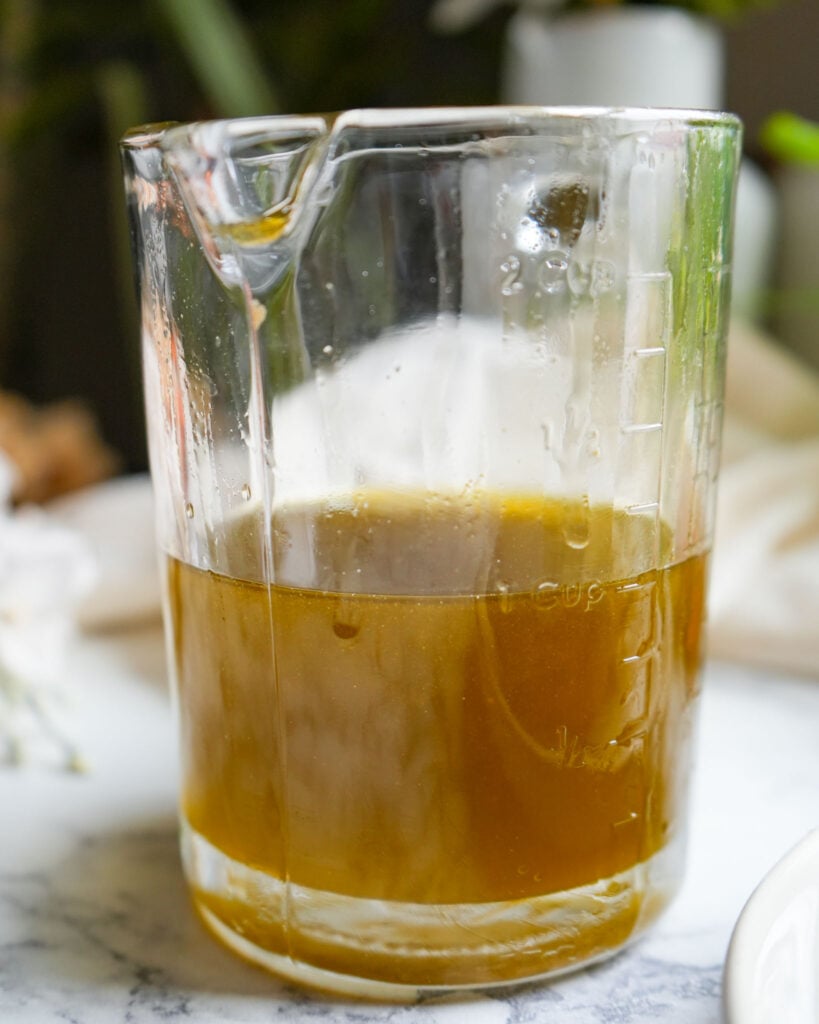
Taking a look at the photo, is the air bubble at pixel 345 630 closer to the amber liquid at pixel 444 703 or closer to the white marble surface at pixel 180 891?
the amber liquid at pixel 444 703

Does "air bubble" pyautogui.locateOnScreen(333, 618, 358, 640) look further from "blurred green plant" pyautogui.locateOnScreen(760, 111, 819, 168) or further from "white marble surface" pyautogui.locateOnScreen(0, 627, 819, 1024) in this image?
"blurred green plant" pyautogui.locateOnScreen(760, 111, 819, 168)

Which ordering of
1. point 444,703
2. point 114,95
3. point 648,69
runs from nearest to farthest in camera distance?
1. point 444,703
2. point 648,69
3. point 114,95

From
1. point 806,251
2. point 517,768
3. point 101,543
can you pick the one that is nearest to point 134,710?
point 101,543

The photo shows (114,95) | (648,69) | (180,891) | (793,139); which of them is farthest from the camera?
(114,95)

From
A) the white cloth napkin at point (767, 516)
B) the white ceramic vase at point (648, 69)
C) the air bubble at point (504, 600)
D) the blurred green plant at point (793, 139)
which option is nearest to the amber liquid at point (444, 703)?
the air bubble at point (504, 600)

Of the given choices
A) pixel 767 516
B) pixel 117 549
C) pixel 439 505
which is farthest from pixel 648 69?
pixel 439 505

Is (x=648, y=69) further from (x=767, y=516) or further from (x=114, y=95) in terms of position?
(x=114, y=95)

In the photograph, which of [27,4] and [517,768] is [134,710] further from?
[27,4]
